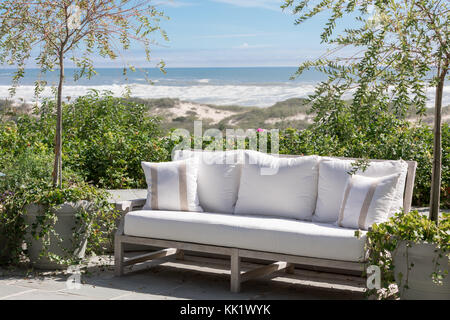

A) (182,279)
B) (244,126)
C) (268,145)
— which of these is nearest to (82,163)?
(268,145)

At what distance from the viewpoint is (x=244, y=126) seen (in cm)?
2820

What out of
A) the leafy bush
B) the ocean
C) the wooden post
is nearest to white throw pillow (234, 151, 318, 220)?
the wooden post

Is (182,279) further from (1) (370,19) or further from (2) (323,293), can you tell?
(1) (370,19)

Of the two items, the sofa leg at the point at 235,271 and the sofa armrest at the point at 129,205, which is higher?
the sofa armrest at the point at 129,205

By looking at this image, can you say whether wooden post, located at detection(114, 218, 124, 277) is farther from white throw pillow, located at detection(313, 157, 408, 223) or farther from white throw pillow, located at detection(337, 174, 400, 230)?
white throw pillow, located at detection(337, 174, 400, 230)

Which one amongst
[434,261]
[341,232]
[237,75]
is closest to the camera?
[434,261]

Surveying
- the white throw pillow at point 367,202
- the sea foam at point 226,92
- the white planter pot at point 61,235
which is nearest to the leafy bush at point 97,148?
the white planter pot at point 61,235

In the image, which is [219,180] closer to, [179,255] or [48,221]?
[179,255]

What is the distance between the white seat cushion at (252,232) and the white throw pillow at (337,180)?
0.52 feet

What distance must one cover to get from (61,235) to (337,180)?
187cm

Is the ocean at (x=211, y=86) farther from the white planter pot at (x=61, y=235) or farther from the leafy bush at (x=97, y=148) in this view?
the white planter pot at (x=61, y=235)

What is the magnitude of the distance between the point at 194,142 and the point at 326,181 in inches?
95.2

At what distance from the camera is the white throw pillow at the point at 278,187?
3.71 m

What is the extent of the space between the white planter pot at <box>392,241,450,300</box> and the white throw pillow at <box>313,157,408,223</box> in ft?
1.92
